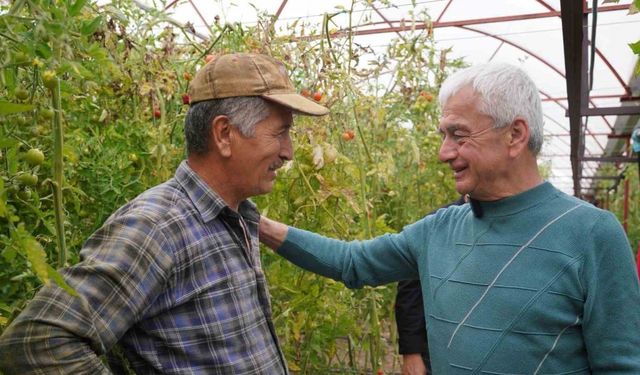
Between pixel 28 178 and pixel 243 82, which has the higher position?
pixel 243 82

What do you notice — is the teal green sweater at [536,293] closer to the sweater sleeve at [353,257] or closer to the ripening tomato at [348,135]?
the sweater sleeve at [353,257]

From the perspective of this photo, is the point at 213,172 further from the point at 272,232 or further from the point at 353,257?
the point at 353,257

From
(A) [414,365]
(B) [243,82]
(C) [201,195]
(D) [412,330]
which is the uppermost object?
(B) [243,82]

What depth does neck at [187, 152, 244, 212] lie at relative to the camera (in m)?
1.61

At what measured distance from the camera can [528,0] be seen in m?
7.10

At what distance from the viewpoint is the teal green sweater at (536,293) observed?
5.19ft

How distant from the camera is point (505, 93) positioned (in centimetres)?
172

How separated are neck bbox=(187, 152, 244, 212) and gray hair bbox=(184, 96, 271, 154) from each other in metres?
0.02

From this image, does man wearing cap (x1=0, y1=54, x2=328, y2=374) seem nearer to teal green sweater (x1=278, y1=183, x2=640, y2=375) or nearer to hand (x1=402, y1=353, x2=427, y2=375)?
teal green sweater (x1=278, y1=183, x2=640, y2=375)

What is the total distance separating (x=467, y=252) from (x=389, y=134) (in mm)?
2141

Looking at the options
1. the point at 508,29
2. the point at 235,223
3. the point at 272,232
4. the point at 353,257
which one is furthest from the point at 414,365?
the point at 508,29

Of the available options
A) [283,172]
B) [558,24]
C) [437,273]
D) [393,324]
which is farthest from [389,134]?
[558,24]

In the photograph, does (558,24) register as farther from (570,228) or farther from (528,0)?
(570,228)

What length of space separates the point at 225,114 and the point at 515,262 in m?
0.79
